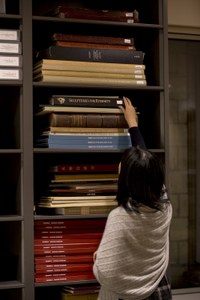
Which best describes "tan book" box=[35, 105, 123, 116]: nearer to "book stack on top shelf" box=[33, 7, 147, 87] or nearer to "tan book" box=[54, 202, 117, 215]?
"book stack on top shelf" box=[33, 7, 147, 87]

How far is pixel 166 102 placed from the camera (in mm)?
2781

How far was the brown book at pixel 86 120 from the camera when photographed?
2.63m

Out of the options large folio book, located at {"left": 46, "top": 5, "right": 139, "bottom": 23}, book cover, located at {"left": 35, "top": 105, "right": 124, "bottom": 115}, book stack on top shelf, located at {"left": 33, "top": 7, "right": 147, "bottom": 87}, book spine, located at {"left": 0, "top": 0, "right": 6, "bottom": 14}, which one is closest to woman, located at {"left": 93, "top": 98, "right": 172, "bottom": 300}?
book cover, located at {"left": 35, "top": 105, "right": 124, "bottom": 115}

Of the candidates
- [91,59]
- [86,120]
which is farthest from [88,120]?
[91,59]

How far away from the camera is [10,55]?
257cm

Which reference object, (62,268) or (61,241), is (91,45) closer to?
(61,241)

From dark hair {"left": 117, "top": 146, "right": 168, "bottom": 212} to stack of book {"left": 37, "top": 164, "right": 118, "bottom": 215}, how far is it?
36cm

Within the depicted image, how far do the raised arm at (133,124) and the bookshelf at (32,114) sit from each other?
0.29 ft

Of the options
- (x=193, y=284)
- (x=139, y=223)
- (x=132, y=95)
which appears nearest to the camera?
(x=139, y=223)

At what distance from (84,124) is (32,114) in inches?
10.1

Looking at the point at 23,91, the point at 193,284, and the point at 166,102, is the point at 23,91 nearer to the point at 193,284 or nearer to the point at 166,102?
the point at 166,102

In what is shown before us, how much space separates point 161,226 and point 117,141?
54 centimetres

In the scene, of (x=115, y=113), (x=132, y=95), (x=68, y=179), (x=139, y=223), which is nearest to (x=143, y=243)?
(x=139, y=223)

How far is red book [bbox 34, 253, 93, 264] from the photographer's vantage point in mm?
2611
